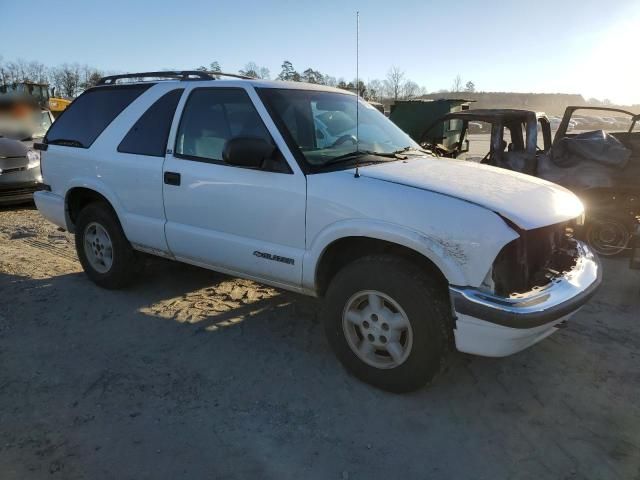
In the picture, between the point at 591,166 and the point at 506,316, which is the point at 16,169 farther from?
the point at 591,166

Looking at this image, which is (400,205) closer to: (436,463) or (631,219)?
(436,463)

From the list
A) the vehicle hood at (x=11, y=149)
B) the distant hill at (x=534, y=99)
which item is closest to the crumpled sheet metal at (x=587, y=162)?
the vehicle hood at (x=11, y=149)

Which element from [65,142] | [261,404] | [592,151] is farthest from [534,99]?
[261,404]

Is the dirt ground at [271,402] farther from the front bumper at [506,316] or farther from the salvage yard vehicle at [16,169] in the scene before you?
the salvage yard vehicle at [16,169]

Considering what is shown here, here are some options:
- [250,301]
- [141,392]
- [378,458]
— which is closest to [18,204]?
[250,301]

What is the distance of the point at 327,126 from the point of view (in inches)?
155

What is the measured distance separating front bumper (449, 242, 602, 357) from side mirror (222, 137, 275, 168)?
5.02 ft

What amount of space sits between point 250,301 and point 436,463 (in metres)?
2.52

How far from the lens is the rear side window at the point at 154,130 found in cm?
424

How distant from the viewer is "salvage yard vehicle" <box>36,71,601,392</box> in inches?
111

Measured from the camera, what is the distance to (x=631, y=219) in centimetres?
627

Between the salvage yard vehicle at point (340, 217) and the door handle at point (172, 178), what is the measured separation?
1cm

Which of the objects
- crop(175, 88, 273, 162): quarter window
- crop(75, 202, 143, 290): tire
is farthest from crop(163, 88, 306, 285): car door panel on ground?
crop(75, 202, 143, 290): tire

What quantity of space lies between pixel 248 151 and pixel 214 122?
2.62 feet
